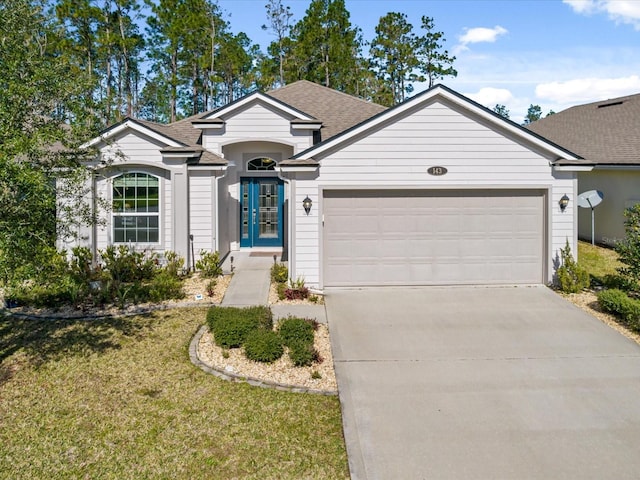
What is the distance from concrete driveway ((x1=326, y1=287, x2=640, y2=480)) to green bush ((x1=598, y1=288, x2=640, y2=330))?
1.44 feet

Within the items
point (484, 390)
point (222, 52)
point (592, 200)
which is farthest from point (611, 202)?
point (222, 52)

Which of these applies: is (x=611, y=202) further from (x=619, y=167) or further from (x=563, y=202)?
(x=563, y=202)

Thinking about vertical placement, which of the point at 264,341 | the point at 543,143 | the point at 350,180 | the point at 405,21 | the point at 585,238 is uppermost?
the point at 405,21

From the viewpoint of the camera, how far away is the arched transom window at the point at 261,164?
50.1 ft

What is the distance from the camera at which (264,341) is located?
698 cm

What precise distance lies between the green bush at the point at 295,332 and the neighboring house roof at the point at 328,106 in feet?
29.4

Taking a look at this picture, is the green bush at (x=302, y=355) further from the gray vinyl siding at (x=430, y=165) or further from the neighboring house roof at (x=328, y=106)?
the neighboring house roof at (x=328, y=106)

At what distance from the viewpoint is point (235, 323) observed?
24.9ft

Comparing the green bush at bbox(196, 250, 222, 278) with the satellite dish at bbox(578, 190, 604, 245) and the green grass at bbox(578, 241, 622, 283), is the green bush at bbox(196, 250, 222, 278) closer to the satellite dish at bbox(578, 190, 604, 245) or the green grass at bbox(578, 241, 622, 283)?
the green grass at bbox(578, 241, 622, 283)

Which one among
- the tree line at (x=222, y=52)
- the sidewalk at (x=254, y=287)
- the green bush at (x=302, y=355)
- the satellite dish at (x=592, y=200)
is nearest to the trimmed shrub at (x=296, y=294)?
the sidewalk at (x=254, y=287)

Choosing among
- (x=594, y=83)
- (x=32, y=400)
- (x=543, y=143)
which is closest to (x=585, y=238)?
(x=543, y=143)

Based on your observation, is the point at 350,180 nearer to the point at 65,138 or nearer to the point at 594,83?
the point at 65,138

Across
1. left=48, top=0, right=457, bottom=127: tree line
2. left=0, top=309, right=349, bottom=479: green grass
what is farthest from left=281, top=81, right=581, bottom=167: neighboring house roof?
left=48, top=0, right=457, bottom=127: tree line

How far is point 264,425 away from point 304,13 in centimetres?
3578
